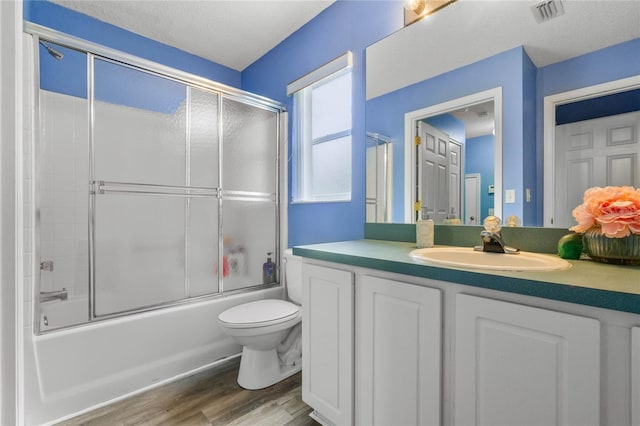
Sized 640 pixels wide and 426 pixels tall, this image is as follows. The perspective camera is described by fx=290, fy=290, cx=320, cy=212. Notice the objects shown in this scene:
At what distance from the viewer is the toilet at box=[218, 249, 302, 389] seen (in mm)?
1567

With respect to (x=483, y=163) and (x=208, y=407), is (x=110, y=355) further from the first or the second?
(x=483, y=163)

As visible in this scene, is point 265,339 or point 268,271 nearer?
point 265,339

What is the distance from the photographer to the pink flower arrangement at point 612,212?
804 millimetres

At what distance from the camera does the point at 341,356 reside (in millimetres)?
1146

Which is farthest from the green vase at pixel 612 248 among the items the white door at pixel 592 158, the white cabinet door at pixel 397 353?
the white cabinet door at pixel 397 353

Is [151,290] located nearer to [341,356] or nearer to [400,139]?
[341,356]

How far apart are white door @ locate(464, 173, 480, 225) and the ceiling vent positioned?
63 cm

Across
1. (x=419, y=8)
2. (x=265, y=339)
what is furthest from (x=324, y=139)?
(x=265, y=339)

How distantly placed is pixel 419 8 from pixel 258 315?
1.86m

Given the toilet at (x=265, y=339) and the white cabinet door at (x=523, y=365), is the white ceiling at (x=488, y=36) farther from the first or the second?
the toilet at (x=265, y=339)

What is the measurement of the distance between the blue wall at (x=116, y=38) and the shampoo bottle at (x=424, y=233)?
94.9 inches

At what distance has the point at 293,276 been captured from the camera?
2.08m

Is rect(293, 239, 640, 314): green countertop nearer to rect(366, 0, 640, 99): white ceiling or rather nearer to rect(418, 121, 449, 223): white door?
rect(418, 121, 449, 223): white door

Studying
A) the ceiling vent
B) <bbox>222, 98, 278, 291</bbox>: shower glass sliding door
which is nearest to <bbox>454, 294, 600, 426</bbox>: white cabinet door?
the ceiling vent
